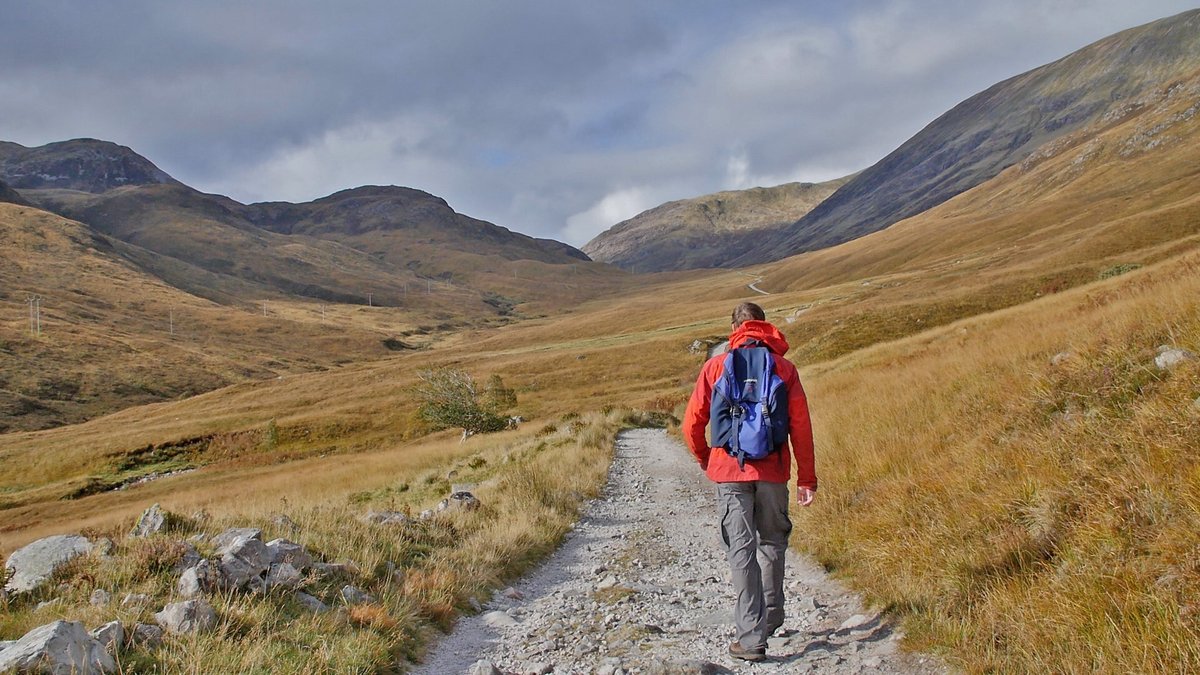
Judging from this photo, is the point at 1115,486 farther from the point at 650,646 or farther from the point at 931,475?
the point at 650,646

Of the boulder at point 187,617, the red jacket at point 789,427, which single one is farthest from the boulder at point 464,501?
the red jacket at point 789,427

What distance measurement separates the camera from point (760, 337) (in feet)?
21.1

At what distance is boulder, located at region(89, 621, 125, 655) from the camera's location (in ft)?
17.1

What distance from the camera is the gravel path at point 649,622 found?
19.3 feet

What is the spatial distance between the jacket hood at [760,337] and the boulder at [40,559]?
→ 23.3 feet

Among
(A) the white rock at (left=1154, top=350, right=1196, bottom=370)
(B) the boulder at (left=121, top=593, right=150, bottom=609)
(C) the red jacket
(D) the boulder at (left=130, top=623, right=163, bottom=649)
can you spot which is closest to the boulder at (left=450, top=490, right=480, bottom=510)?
(B) the boulder at (left=121, top=593, right=150, bottom=609)

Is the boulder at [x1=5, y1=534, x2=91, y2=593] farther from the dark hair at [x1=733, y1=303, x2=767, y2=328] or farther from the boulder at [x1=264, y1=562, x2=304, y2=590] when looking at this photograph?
the dark hair at [x1=733, y1=303, x2=767, y2=328]

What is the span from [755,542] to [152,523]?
7.41m

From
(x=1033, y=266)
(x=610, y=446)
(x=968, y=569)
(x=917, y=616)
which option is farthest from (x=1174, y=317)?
(x=1033, y=266)

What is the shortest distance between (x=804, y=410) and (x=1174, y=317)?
242 inches

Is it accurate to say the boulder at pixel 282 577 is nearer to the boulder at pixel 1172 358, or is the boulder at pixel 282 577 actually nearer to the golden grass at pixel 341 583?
the golden grass at pixel 341 583

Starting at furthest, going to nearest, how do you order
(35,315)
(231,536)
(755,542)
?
(35,315) → (231,536) → (755,542)

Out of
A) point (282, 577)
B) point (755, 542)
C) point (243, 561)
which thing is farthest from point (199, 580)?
point (755, 542)

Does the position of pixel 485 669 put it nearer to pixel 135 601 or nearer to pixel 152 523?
pixel 135 601
